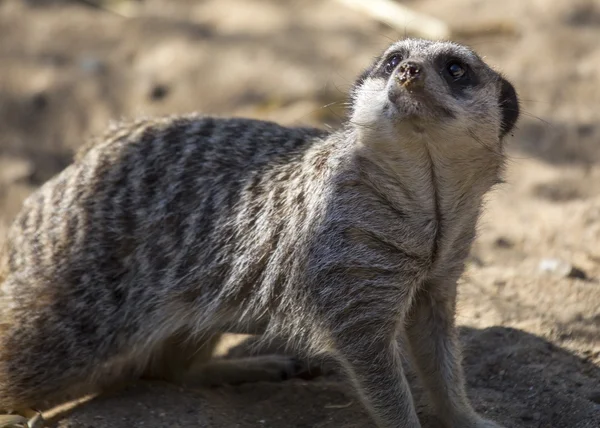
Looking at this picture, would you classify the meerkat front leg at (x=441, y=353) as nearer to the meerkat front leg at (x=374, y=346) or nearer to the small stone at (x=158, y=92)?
the meerkat front leg at (x=374, y=346)

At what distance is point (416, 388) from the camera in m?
3.52

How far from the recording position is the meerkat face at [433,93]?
272 cm

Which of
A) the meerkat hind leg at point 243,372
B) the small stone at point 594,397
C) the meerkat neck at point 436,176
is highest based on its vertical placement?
the meerkat neck at point 436,176

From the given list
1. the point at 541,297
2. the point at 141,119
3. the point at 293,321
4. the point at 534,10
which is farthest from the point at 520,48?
the point at 293,321

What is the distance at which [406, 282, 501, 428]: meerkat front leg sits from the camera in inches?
124

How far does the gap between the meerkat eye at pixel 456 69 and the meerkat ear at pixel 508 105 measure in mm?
248

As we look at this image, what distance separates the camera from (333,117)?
5461mm

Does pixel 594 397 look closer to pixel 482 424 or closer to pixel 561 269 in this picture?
pixel 482 424

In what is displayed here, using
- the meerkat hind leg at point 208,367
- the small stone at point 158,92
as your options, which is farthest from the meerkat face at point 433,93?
the small stone at point 158,92

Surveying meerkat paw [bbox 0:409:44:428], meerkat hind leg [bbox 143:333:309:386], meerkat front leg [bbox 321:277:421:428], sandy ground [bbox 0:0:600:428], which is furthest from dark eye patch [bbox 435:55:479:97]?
meerkat paw [bbox 0:409:44:428]

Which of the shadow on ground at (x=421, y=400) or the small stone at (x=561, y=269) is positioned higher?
the small stone at (x=561, y=269)

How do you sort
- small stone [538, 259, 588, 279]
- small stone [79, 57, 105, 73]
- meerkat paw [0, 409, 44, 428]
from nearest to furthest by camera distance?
1. meerkat paw [0, 409, 44, 428]
2. small stone [538, 259, 588, 279]
3. small stone [79, 57, 105, 73]

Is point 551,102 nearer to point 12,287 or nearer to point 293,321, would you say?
point 293,321

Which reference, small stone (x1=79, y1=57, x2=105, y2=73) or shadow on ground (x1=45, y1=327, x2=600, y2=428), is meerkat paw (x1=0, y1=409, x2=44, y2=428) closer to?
shadow on ground (x1=45, y1=327, x2=600, y2=428)
